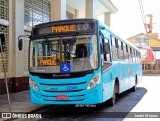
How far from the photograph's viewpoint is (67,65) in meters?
9.54

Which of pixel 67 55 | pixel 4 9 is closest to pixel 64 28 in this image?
pixel 67 55

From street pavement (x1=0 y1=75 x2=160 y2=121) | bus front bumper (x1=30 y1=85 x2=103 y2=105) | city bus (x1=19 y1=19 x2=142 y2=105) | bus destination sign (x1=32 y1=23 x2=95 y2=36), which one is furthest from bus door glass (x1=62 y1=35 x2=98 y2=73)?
street pavement (x1=0 y1=75 x2=160 y2=121)

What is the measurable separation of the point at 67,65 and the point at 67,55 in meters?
0.32

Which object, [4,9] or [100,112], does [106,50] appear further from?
[4,9]

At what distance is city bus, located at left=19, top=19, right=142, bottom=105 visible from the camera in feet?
31.0

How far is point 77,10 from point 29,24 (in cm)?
992

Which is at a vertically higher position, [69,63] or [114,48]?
[114,48]

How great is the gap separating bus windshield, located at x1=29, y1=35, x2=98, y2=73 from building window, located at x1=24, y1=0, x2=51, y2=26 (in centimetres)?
839

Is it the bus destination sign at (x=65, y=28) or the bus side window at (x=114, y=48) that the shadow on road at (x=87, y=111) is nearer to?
the bus side window at (x=114, y=48)

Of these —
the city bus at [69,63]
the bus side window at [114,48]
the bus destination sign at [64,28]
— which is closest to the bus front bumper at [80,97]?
the city bus at [69,63]

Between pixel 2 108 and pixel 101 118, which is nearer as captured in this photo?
pixel 101 118

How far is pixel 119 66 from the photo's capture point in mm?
12922

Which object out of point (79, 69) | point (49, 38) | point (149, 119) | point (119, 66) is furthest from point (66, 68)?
point (119, 66)

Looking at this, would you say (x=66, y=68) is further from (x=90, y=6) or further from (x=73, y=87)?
(x=90, y=6)
